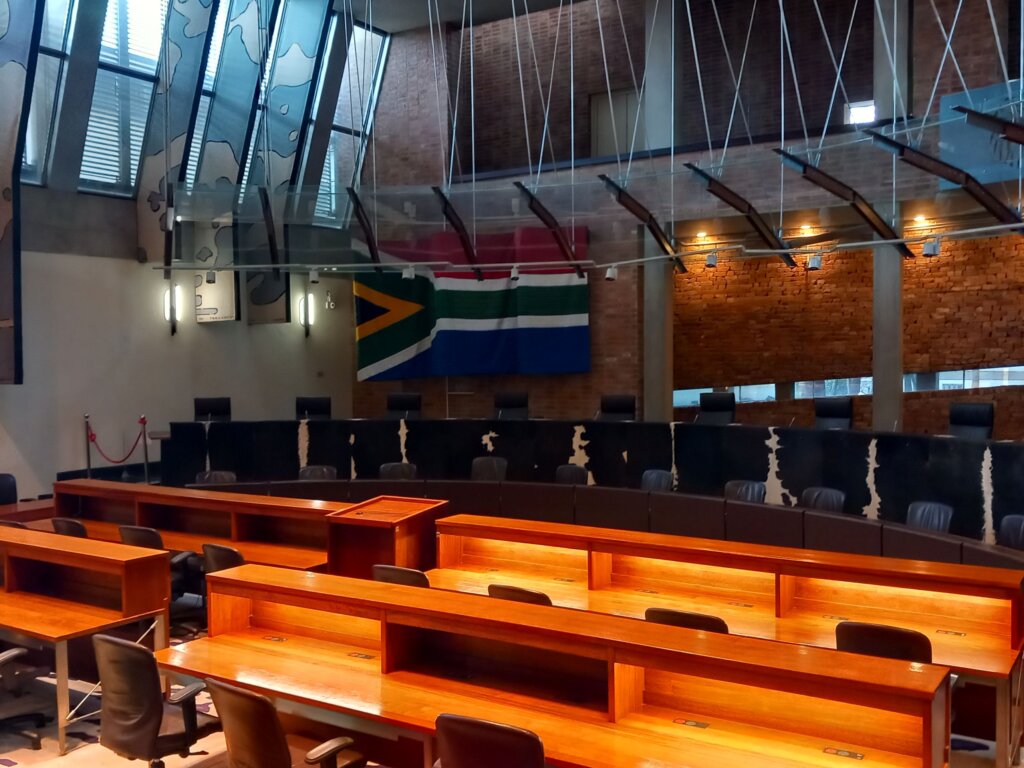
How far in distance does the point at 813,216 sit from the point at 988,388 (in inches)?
198

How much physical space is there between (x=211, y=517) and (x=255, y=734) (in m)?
4.89

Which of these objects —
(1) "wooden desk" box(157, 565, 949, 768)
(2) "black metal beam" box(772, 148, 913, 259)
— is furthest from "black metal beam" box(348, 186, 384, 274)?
(1) "wooden desk" box(157, 565, 949, 768)

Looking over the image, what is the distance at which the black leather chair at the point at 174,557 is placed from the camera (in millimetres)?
7003

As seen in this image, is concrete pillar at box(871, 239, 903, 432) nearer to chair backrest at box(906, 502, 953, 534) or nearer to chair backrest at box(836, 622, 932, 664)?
chair backrest at box(906, 502, 953, 534)

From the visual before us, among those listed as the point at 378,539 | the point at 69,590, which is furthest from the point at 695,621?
the point at 69,590

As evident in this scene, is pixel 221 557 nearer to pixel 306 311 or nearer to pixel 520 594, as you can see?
pixel 520 594

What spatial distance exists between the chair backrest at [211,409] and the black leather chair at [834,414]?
7152mm

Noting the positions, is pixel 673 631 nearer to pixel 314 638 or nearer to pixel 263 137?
pixel 314 638

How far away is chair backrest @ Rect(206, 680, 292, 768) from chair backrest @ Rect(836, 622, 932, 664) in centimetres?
249

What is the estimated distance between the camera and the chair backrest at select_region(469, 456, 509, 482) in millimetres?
10562

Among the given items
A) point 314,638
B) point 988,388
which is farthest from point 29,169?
point 988,388

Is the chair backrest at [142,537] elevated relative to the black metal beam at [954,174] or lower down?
lower down

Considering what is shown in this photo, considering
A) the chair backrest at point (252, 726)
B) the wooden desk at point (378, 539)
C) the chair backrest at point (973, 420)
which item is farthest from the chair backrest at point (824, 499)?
the chair backrest at point (252, 726)

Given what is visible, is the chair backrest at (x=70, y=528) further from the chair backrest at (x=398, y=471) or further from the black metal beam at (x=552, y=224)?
the black metal beam at (x=552, y=224)
